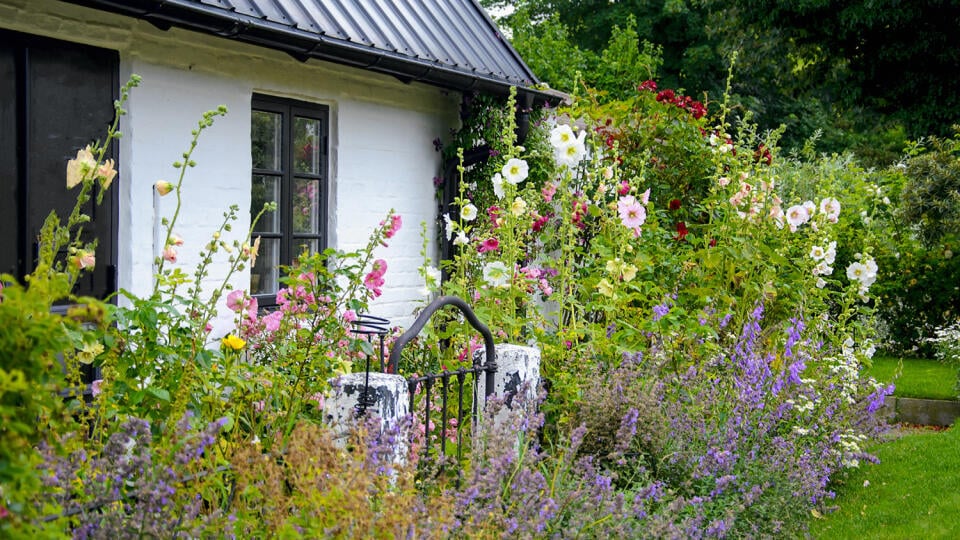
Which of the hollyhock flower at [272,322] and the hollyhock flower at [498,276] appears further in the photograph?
the hollyhock flower at [498,276]

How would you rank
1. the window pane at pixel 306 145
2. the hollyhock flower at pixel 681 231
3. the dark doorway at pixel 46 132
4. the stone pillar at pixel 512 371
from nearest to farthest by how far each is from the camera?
the stone pillar at pixel 512 371
the dark doorway at pixel 46 132
the window pane at pixel 306 145
the hollyhock flower at pixel 681 231

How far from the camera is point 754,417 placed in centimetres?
438

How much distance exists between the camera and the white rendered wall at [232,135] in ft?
16.5

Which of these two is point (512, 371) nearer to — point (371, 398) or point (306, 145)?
point (371, 398)

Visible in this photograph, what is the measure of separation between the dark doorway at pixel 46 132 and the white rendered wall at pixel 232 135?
81mm

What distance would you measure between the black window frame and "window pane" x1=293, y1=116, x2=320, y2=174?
3 cm

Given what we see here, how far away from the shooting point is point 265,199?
6.09 metres

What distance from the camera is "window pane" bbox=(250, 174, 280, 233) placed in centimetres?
601

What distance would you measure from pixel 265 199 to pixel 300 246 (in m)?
0.46

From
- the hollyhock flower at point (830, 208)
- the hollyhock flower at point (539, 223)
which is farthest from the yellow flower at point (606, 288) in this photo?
the hollyhock flower at point (830, 208)

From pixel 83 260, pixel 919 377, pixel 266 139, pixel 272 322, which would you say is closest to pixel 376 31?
pixel 266 139

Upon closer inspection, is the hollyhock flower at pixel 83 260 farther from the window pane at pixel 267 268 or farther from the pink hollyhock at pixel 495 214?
the window pane at pixel 267 268

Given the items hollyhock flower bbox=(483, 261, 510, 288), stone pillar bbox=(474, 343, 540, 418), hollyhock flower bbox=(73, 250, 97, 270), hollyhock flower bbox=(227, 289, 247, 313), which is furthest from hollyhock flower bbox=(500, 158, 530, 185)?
hollyhock flower bbox=(73, 250, 97, 270)

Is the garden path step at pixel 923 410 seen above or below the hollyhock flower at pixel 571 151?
below
